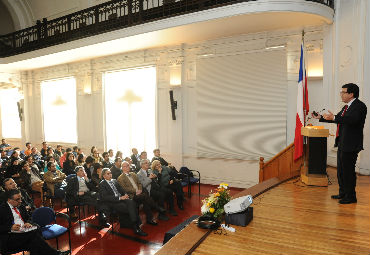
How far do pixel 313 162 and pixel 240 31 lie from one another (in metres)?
4.10

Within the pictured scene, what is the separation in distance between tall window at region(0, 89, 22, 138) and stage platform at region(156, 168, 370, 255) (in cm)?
1474

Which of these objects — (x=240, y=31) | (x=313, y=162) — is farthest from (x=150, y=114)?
(x=313, y=162)

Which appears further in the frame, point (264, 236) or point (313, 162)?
point (313, 162)

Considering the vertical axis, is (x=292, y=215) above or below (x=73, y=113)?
below

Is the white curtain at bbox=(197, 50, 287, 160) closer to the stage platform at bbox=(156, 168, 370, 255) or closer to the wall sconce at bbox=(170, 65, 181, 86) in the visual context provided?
the wall sconce at bbox=(170, 65, 181, 86)

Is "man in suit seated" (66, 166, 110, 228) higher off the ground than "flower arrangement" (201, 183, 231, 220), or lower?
lower

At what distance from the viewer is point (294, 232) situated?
3.51 metres

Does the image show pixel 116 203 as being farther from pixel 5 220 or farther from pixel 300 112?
pixel 300 112

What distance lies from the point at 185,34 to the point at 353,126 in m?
5.10

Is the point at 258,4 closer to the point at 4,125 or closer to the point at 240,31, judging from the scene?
the point at 240,31

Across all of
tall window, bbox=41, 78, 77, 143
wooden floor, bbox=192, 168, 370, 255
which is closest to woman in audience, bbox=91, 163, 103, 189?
wooden floor, bbox=192, 168, 370, 255

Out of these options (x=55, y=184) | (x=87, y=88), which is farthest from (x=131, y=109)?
(x=55, y=184)

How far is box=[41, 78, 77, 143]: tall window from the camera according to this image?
41.1 ft

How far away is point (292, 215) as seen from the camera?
159 inches
